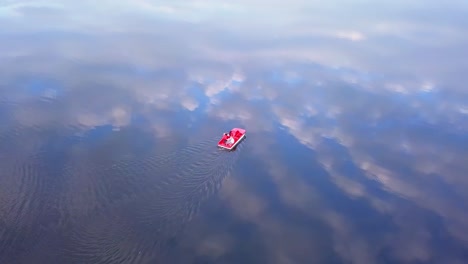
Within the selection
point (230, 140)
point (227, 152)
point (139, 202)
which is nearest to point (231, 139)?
point (230, 140)

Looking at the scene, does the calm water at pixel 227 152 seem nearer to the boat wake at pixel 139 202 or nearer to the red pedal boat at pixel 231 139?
the boat wake at pixel 139 202

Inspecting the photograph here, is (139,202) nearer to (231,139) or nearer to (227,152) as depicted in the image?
(227,152)

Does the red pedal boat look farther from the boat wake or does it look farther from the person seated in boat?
the boat wake

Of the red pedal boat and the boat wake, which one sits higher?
the red pedal boat

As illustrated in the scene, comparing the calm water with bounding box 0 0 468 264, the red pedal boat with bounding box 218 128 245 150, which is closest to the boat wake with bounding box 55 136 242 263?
the calm water with bounding box 0 0 468 264

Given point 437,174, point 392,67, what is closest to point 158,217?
point 437,174

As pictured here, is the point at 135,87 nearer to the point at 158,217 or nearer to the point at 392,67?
the point at 158,217
